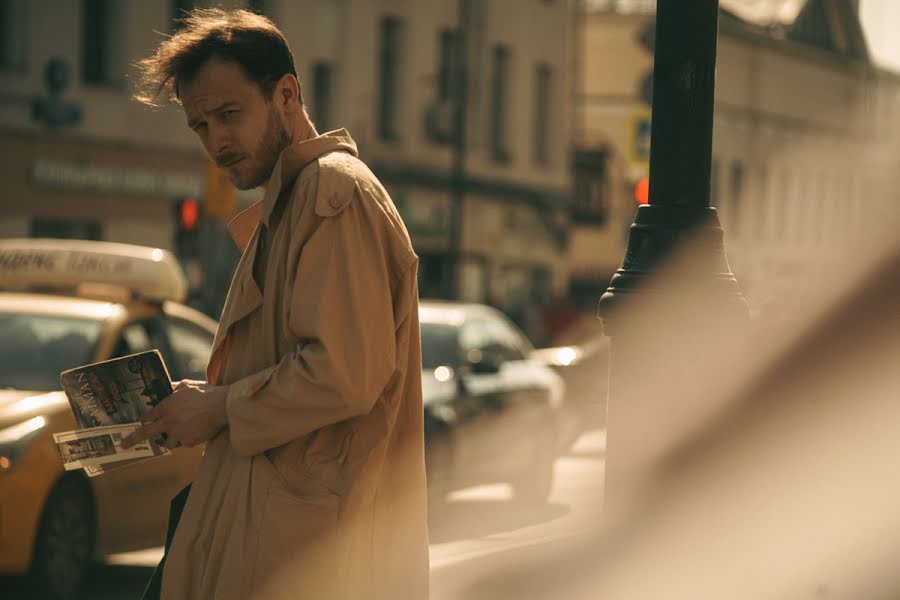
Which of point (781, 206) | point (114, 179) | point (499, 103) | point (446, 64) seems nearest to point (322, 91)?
point (446, 64)

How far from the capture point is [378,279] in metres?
3.03

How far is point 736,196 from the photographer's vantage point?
63.5 m

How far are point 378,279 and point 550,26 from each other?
142 ft

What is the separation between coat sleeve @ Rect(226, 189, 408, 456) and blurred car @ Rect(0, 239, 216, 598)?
5665 mm

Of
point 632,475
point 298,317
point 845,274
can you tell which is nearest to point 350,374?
point 298,317

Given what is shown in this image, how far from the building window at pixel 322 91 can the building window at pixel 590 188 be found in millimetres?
20150

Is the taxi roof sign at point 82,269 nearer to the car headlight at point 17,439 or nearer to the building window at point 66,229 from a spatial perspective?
the car headlight at point 17,439

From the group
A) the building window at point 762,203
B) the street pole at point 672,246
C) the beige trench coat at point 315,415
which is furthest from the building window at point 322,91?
the beige trench coat at point 315,415

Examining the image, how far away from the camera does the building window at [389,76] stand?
3759 cm

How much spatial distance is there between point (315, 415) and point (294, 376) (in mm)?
70

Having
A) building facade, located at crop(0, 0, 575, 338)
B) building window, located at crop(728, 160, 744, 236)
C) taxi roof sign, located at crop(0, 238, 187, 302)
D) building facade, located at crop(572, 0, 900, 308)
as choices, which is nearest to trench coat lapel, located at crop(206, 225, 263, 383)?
taxi roof sign, located at crop(0, 238, 187, 302)

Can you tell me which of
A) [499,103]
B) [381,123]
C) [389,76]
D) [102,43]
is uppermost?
[102,43]

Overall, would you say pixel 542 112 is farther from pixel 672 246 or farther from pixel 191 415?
pixel 191 415

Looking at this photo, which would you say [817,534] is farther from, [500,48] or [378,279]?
[500,48]
